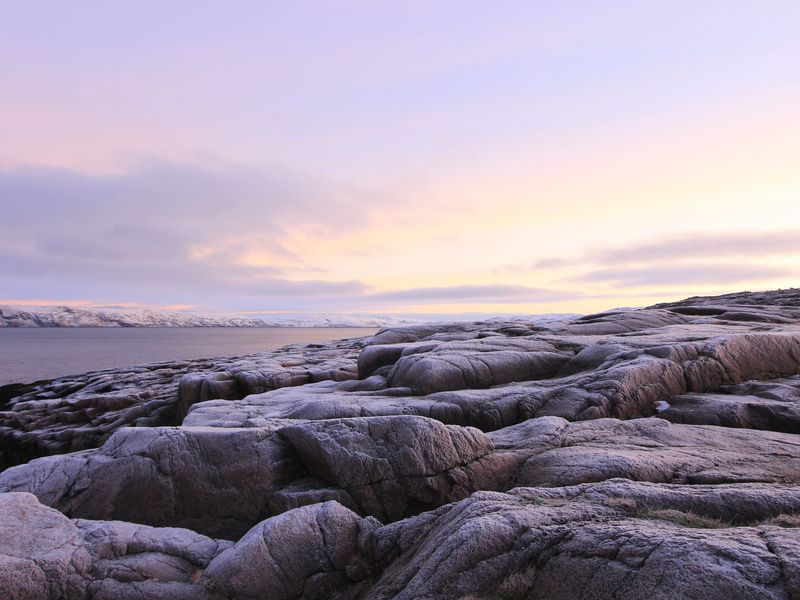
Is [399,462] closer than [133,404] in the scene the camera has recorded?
Yes

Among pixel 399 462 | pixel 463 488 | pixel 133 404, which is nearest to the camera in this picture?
pixel 463 488

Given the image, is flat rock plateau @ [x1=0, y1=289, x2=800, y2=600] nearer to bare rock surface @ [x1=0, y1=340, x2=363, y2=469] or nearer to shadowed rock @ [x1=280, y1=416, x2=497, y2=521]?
shadowed rock @ [x1=280, y1=416, x2=497, y2=521]

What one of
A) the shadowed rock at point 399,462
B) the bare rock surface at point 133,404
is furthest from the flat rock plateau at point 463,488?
the bare rock surface at point 133,404

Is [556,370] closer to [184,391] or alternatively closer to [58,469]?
[58,469]

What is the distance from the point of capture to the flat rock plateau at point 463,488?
597 centimetres

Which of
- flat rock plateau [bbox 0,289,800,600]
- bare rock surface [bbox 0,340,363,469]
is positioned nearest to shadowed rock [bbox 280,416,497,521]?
flat rock plateau [bbox 0,289,800,600]

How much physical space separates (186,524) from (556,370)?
1425cm

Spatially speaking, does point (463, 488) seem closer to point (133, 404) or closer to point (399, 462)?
point (399, 462)

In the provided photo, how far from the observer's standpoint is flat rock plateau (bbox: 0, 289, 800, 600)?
19.6 feet

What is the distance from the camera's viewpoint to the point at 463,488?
10883 mm

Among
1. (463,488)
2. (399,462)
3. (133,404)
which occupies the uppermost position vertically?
(399,462)

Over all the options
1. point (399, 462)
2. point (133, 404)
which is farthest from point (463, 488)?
point (133, 404)

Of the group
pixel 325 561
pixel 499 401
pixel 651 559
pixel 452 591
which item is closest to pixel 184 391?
pixel 499 401

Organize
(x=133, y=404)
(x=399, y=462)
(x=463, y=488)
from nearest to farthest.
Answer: (x=463, y=488), (x=399, y=462), (x=133, y=404)
